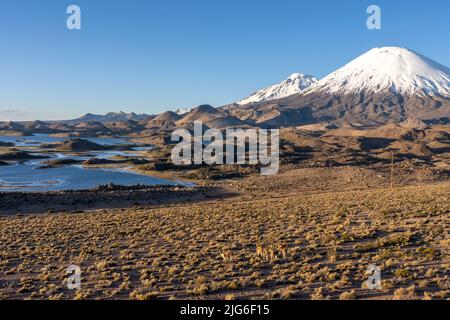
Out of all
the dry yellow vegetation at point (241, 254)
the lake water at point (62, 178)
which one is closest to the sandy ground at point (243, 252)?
the dry yellow vegetation at point (241, 254)

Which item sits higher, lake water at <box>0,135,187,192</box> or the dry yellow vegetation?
the dry yellow vegetation

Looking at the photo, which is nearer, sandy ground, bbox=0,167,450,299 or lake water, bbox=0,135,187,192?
sandy ground, bbox=0,167,450,299

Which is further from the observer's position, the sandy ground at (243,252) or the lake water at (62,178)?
the lake water at (62,178)

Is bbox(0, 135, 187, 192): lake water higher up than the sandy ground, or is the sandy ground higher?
the sandy ground

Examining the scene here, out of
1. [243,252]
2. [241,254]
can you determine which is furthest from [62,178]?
[241,254]

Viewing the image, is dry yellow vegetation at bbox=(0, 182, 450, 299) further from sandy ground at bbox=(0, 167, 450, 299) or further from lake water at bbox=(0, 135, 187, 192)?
lake water at bbox=(0, 135, 187, 192)

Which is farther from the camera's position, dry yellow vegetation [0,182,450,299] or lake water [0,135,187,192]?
lake water [0,135,187,192]

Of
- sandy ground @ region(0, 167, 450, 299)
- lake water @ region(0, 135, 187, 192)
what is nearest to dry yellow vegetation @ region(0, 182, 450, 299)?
sandy ground @ region(0, 167, 450, 299)

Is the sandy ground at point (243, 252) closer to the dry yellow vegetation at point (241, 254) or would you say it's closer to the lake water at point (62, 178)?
the dry yellow vegetation at point (241, 254)

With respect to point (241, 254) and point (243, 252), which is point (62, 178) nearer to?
point (243, 252)

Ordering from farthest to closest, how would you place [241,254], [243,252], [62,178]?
[62,178], [243,252], [241,254]

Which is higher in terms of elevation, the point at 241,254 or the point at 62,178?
the point at 241,254

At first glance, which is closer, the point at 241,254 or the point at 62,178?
the point at 241,254
